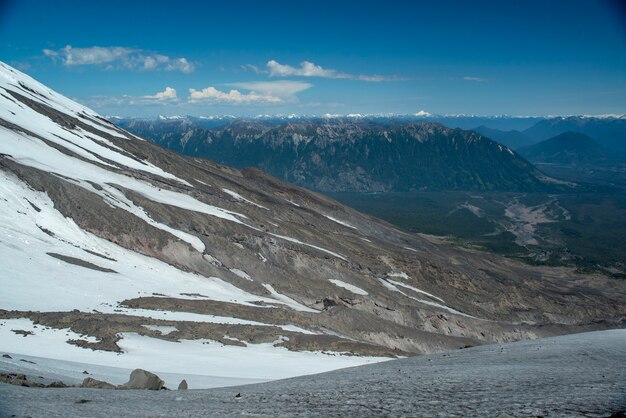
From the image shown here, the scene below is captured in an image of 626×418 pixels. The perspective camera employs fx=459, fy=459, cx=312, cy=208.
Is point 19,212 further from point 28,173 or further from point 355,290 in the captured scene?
point 355,290

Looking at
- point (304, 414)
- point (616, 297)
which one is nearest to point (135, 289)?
point (304, 414)

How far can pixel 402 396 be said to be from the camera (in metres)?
11.1

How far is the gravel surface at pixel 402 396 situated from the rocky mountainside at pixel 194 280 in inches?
278

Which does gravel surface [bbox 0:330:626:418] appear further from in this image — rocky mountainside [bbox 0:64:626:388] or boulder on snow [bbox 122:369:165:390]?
rocky mountainside [bbox 0:64:626:388]

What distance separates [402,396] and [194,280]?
38.3 metres

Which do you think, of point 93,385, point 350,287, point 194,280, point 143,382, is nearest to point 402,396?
point 143,382

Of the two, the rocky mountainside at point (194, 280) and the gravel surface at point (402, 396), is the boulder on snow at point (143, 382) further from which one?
the rocky mountainside at point (194, 280)

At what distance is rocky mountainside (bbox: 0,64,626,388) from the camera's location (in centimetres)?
2636

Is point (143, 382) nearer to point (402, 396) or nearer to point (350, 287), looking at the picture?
point (402, 396)

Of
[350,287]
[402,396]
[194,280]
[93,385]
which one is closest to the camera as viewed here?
[402,396]

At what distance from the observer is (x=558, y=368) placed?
1384cm

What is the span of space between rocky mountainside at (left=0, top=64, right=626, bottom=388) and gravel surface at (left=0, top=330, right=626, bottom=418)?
7052 millimetres

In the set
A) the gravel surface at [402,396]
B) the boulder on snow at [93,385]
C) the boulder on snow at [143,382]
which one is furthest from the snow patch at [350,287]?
the boulder on snow at [93,385]

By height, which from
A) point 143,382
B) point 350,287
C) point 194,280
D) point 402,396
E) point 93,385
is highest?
point 402,396
